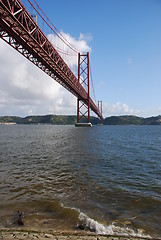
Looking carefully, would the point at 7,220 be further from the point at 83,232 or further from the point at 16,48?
the point at 16,48

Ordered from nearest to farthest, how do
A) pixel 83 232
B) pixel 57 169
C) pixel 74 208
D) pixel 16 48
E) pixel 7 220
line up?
pixel 83 232 < pixel 7 220 < pixel 74 208 < pixel 57 169 < pixel 16 48

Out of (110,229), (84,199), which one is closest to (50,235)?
(110,229)

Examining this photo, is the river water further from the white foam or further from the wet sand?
the wet sand

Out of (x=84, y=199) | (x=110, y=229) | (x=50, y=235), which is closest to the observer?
(x=50, y=235)

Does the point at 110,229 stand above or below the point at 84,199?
above

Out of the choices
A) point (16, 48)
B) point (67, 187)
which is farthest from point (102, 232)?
point (16, 48)

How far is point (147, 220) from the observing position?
4773 millimetres

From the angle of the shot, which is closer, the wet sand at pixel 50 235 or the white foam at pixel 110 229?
the wet sand at pixel 50 235

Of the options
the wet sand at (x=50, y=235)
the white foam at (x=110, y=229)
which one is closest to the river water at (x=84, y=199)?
the white foam at (x=110, y=229)

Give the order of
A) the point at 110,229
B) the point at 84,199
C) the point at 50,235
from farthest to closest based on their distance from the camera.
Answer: the point at 84,199, the point at 110,229, the point at 50,235

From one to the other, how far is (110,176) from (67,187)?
2879mm

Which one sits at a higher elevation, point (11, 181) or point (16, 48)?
point (16, 48)

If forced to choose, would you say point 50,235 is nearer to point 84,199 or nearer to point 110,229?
point 110,229

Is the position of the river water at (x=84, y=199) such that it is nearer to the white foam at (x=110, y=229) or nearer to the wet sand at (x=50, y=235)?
the white foam at (x=110, y=229)
